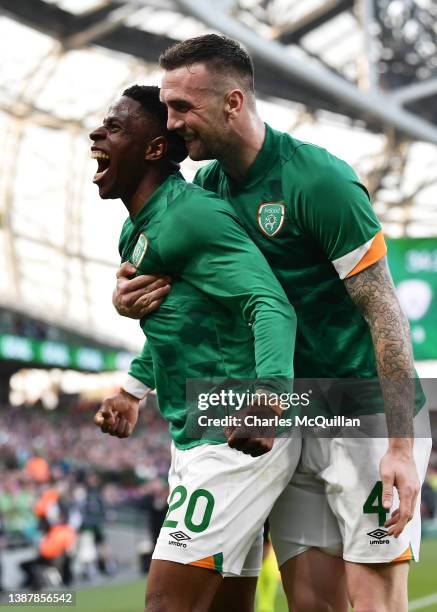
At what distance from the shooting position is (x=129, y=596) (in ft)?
39.5

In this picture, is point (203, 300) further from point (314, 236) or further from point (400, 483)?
point (400, 483)

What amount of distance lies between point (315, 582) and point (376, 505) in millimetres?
378

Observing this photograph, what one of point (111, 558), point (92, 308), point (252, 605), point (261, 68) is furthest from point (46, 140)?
point (252, 605)

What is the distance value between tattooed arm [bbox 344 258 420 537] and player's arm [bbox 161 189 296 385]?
25 cm

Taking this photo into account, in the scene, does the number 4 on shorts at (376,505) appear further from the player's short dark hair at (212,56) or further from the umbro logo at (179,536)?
the player's short dark hair at (212,56)

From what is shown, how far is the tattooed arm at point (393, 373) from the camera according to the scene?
2.94 m

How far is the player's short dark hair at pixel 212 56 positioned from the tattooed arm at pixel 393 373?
0.73 m

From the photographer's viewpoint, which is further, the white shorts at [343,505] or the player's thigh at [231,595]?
the player's thigh at [231,595]

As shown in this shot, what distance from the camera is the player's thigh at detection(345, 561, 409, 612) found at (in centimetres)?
318

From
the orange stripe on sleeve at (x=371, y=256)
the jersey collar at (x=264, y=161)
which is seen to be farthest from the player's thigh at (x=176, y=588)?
the jersey collar at (x=264, y=161)

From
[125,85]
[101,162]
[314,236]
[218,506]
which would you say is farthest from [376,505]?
[125,85]

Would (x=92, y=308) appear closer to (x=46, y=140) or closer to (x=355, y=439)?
(x=46, y=140)

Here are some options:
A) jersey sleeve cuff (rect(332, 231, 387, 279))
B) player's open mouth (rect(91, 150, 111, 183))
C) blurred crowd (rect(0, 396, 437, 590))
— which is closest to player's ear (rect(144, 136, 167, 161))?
player's open mouth (rect(91, 150, 111, 183))

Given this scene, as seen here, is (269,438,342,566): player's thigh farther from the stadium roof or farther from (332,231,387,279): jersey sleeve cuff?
the stadium roof
